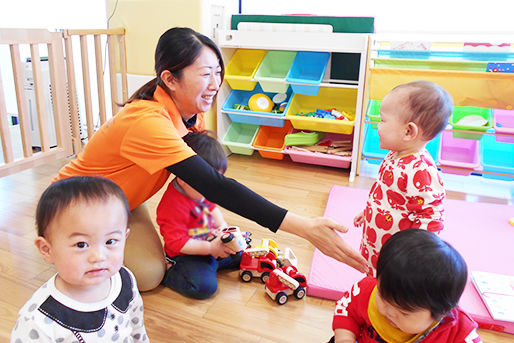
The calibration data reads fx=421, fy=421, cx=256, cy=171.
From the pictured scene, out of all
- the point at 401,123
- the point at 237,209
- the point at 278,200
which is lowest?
the point at 278,200

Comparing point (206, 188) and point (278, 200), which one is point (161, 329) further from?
point (278, 200)

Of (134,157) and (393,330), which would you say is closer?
(393,330)

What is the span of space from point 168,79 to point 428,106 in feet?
2.67

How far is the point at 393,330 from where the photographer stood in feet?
2.97

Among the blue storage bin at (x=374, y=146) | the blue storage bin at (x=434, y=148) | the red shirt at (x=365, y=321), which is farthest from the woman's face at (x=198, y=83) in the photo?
the blue storage bin at (x=434, y=148)

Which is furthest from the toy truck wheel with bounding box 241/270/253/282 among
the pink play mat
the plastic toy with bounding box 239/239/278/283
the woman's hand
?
the woman's hand

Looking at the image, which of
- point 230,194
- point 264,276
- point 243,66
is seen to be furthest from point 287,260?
point 243,66

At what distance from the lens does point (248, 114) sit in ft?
8.96

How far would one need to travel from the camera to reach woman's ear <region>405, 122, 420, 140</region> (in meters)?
1.24

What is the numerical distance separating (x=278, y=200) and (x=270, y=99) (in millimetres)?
898

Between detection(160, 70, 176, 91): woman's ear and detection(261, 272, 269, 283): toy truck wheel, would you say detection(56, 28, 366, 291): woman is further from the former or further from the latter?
detection(261, 272, 269, 283): toy truck wheel

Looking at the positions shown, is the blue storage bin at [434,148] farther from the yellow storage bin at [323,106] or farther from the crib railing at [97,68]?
the crib railing at [97,68]

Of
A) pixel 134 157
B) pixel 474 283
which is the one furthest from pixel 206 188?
pixel 474 283

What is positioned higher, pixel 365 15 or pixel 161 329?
pixel 365 15
